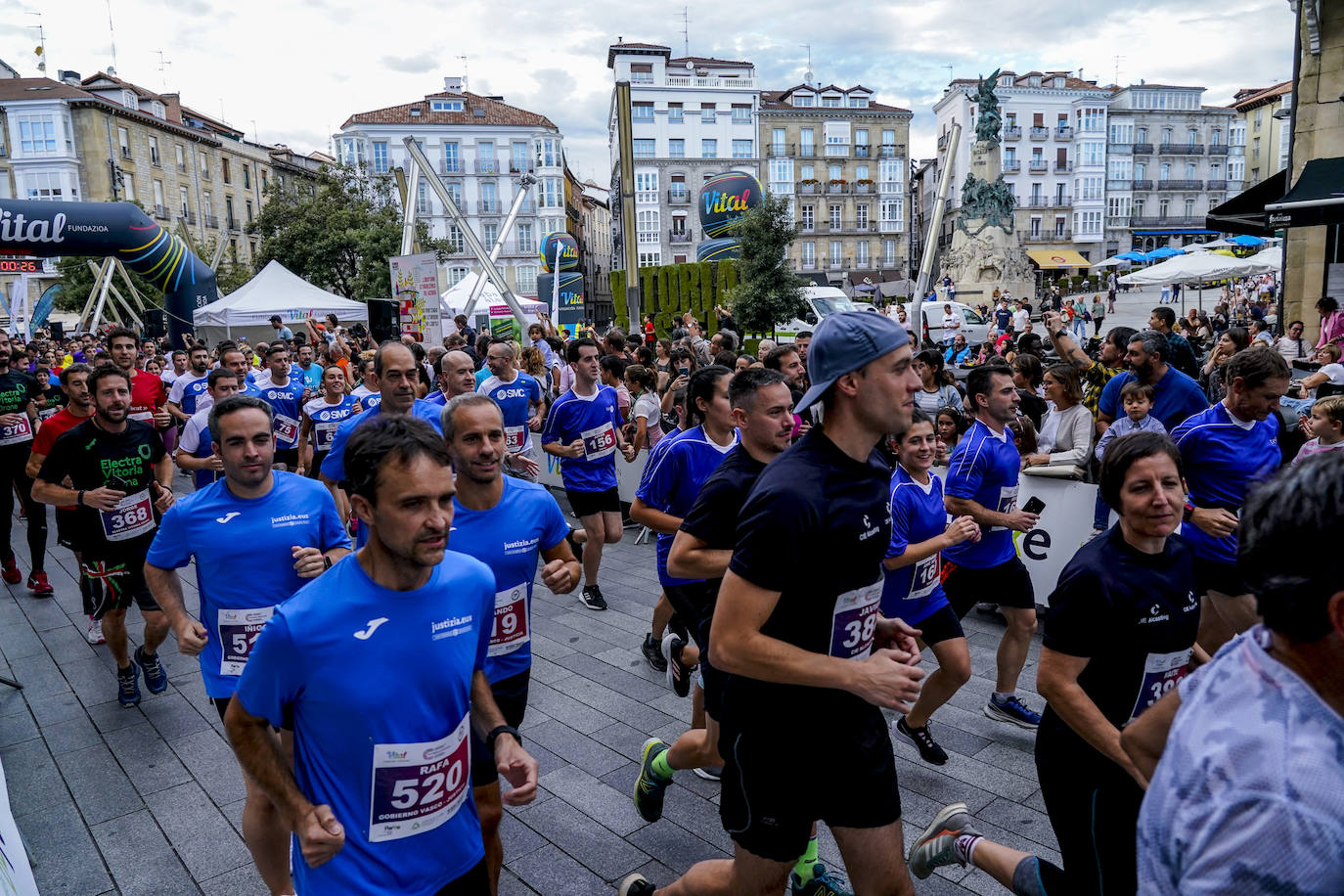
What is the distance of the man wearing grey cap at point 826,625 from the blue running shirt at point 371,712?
0.73 meters

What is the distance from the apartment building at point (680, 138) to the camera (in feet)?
235

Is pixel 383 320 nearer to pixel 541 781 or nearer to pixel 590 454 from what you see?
pixel 590 454

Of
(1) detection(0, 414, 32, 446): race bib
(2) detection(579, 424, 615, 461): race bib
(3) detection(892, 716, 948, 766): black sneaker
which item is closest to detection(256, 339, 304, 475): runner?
(1) detection(0, 414, 32, 446): race bib

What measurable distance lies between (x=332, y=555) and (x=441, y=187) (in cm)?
1364

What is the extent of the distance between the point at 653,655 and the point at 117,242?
17.5 meters

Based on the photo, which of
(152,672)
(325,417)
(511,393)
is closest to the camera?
(152,672)

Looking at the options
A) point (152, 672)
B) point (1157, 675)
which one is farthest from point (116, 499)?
point (1157, 675)

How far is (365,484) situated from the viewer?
7.48 feet

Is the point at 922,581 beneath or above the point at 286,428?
beneath

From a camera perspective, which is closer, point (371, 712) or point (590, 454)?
point (371, 712)

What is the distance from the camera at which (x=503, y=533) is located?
3.44 meters

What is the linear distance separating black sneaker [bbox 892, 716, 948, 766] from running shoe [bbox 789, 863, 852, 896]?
1249 mm

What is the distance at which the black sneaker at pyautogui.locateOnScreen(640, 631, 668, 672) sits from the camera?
588 cm

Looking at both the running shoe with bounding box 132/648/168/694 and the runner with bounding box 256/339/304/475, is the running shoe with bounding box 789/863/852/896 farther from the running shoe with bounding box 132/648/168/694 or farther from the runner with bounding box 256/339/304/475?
the runner with bounding box 256/339/304/475
